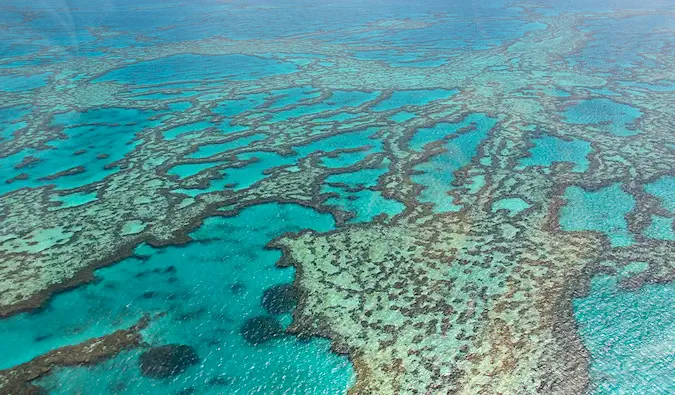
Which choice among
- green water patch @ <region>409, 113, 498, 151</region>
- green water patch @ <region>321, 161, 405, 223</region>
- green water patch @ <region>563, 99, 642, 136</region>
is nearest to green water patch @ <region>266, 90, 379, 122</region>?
green water patch @ <region>409, 113, 498, 151</region>

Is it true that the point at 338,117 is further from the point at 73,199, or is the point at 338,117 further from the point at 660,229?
the point at 660,229

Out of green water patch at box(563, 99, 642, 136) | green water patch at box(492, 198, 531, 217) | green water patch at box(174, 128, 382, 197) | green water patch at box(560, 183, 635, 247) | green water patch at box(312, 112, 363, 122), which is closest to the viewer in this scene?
green water patch at box(560, 183, 635, 247)

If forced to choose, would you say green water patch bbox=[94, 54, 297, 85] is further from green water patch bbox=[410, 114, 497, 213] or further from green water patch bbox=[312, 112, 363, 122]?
green water patch bbox=[410, 114, 497, 213]

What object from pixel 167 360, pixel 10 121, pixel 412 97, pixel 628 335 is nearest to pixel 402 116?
pixel 412 97

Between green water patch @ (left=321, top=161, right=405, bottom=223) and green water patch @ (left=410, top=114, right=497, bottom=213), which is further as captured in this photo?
green water patch @ (left=410, top=114, right=497, bottom=213)

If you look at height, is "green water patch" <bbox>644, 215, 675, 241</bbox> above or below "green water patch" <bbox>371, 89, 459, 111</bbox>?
below

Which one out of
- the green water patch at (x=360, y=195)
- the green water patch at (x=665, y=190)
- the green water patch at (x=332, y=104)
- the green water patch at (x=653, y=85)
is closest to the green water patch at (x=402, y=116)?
the green water patch at (x=332, y=104)

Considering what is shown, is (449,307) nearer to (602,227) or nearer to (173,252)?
(602,227)

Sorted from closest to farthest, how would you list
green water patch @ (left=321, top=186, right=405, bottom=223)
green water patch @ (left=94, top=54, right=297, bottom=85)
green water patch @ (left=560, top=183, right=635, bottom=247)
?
1. green water patch @ (left=560, top=183, right=635, bottom=247)
2. green water patch @ (left=321, top=186, right=405, bottom=223)
3. green water patch @ (left=94, top=54, right=297, bottom=85)
